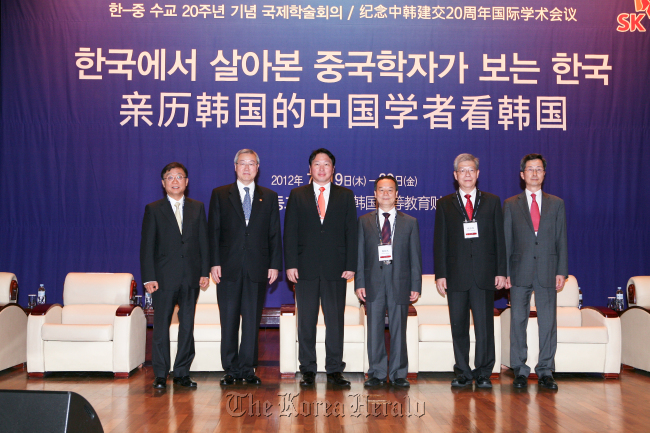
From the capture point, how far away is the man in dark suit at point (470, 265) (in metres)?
3.95

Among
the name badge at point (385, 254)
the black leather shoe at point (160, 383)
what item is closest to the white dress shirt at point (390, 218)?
the name badge at point (385, 254)

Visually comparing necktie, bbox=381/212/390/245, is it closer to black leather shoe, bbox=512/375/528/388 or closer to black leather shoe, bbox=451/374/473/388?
black leather shoe, bbox=451/374/473/388

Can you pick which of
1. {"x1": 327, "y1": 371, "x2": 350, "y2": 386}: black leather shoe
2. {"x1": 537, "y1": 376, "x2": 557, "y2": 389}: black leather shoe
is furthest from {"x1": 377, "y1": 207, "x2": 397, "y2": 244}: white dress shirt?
{"x1": 537, "y1": 376, "x2": 557, "y2": 389}: black leather shoe

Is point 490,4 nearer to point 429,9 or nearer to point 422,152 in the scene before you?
point 429,9

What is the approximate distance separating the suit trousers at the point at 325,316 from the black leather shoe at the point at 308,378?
0.07 ft

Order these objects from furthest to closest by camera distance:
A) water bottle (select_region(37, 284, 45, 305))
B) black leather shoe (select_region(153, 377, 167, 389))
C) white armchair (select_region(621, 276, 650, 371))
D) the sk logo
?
the sk logo < water bottle (select_region(37, 284, 45, 305)) < white armchair (select_region(621, 276, 650, 371)) < black leather shoe (select_region(153, 377, 167, 389))

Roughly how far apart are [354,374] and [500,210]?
72.1 inches

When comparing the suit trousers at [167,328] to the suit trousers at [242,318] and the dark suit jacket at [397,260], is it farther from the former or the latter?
the dark suit jacket at [397,260]

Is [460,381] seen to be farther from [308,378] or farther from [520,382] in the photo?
[308,378]

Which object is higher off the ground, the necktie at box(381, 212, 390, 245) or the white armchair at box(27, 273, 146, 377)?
the necktie at box(381, 212, 390, 245)

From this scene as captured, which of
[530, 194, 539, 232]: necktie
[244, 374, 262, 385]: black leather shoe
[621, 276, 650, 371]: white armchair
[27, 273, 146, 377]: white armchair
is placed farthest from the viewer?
[621, 276, 650, 371]: white armchair

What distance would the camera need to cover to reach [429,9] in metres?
6.02

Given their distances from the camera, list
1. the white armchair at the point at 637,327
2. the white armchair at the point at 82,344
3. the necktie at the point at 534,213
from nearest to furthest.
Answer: the necktie at the point at 534,213, the white armchair at the point at 82,344, the white armchair at the point at 637,327

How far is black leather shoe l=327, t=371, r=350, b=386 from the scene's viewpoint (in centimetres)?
391
